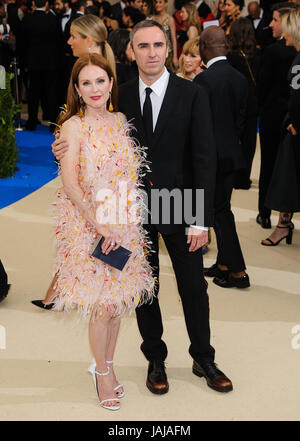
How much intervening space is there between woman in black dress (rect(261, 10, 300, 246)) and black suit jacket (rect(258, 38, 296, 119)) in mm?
312

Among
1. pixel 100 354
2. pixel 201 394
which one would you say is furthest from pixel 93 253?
pixel 201 394

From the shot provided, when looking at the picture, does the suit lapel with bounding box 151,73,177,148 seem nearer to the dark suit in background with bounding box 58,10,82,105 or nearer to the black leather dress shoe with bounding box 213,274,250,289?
the black leather dress shoe with bounding box 213,274,250,289

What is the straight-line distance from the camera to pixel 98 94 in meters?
2.66

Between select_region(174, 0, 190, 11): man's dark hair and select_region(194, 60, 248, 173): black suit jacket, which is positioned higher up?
select_region(174, 0, 190, 11): man's dark hair

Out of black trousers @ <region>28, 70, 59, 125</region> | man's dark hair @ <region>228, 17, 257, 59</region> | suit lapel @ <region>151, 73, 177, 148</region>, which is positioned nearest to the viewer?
suit lapel @ <region>151, 73, 177, 148</region>

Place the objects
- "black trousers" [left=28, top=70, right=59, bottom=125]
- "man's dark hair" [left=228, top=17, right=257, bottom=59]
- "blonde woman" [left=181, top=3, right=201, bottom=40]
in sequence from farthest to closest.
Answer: "black trousers" [left=28, top=70, right=59, bottom=125]
"blonde woman" [left=181, top=3, right=201, bottom=40]
"man's dark hair" [left=228, top=17, right=257, bottom=59]

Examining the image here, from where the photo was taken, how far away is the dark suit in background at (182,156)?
2.76 m

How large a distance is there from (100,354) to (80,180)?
786 millimetres

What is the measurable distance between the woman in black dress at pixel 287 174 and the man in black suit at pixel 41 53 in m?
4.86

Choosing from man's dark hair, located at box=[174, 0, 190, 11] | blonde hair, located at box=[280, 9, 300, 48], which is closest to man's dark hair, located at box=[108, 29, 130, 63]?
blonde hair, located at box=[280, 9, 300, 48]

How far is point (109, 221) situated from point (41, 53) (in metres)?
6.67

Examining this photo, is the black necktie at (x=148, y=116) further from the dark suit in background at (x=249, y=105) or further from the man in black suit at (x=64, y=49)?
the man in black suit at (x=64, y=49)

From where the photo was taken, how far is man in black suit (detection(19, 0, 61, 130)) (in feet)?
28.3

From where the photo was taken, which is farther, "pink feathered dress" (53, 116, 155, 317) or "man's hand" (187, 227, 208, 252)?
"man's hand" (187, 227, 208, 252)
